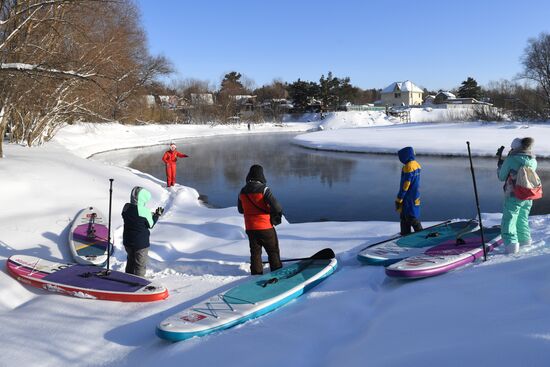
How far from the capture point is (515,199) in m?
4.68

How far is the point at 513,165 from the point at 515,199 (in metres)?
0.37

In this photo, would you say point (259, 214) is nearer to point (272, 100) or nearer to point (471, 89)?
point (272, 100)

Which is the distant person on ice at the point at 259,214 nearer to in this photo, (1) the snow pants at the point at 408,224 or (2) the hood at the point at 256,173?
(2) the hood at the point at 256,173

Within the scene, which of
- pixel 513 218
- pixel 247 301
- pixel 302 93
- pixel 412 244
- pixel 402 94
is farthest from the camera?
pixel 402 94

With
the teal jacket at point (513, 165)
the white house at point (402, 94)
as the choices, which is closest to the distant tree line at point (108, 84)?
the teal jacket at point (513, 165)

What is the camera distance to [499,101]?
160 feet

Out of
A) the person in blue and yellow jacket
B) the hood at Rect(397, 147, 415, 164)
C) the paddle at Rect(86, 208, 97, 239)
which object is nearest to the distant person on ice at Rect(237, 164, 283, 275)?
the person in blue and yellow jacket

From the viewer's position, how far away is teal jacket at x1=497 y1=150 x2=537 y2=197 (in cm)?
461

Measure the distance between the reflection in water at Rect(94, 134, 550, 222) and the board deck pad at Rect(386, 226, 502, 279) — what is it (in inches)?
160

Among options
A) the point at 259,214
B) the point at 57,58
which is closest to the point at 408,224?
the point at 259,214

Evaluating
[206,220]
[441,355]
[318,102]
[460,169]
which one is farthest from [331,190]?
[318,102]

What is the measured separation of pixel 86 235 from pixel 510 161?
19.7 ft

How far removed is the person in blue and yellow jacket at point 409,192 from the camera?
631 cm

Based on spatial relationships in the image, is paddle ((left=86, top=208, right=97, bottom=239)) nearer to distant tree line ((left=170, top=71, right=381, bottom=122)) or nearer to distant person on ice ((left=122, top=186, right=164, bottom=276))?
distant person on ice ((left=122, top=186, right=164, bottom=276))
